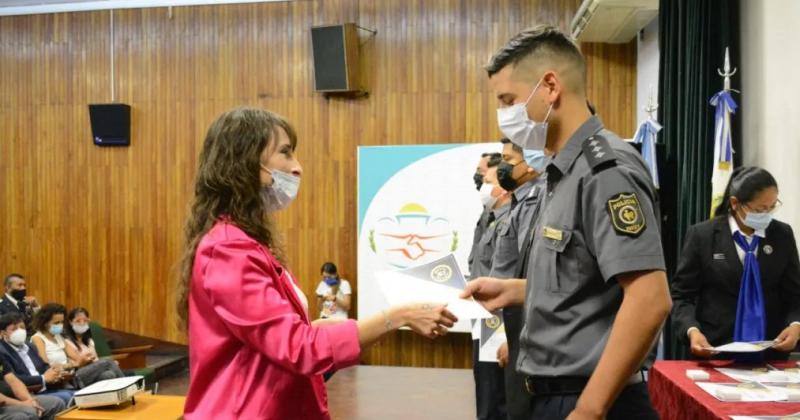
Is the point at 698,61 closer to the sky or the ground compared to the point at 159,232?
closer to the sky

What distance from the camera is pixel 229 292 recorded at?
4.82 ft

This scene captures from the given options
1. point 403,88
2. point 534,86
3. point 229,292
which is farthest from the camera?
point 403,88

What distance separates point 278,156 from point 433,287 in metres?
0.50

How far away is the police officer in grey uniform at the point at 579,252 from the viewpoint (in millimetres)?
1326

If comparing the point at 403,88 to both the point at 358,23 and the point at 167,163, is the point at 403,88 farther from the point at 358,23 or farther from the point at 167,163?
the point at 167,163

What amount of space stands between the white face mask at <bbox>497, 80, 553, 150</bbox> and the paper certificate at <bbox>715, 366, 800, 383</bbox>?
1343 mm

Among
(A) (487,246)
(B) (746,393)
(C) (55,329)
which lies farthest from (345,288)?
(B) (746,393)

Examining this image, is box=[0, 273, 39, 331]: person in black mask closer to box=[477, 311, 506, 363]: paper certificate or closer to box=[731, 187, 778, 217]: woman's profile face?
box=[477, 311, 506, 363]: paper certificate

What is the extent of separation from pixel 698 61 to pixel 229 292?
386cm

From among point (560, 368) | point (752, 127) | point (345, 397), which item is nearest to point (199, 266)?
point (560, 368)

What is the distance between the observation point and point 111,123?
27.2 ft

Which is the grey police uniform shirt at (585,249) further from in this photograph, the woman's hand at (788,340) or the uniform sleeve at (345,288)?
the uniform sleeve at (345,288)

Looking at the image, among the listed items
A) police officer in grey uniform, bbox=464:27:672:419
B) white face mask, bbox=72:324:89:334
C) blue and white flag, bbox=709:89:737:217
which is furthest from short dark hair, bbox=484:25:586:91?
white face mask, bbox=72:324:89:334

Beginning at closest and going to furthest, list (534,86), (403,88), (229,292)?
(229,292), (534,86), (403,88)
